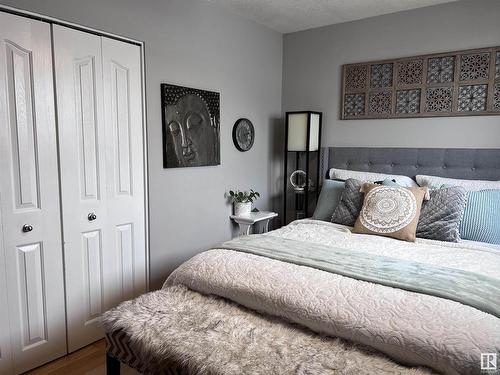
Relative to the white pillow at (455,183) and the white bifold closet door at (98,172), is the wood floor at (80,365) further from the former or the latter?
the white pillow at (455,183)

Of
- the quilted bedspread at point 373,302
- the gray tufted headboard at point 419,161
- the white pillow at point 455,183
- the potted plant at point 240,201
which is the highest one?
the gray tufted headboard at point 419,161

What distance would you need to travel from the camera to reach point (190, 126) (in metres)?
2.91

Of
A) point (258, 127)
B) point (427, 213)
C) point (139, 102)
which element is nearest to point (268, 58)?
point (258, 127)

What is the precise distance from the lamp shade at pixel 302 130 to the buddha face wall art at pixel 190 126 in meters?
0.80

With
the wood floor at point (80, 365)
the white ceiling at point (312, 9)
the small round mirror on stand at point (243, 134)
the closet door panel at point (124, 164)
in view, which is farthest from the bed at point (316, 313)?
the white ceiling at point (312, 9)

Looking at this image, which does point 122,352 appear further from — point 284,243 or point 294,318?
point 284,243

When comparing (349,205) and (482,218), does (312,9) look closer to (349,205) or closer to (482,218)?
(349,205)

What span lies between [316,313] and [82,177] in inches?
64.4

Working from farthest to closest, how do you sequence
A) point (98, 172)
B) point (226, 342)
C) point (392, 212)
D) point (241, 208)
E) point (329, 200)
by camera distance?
point (241, 208) < point (329, 200) < point (392, 212) < point (98, 172) < point (226, 342)

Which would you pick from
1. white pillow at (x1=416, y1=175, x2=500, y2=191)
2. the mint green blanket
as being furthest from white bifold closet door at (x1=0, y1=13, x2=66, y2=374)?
white pillow at (x1=416, y1=175, x2=500, y2=191)

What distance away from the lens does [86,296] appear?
7.66ft

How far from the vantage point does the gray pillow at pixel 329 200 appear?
3.02 metres

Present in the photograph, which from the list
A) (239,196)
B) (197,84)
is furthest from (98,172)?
(239,196)

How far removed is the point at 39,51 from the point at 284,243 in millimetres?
1768
